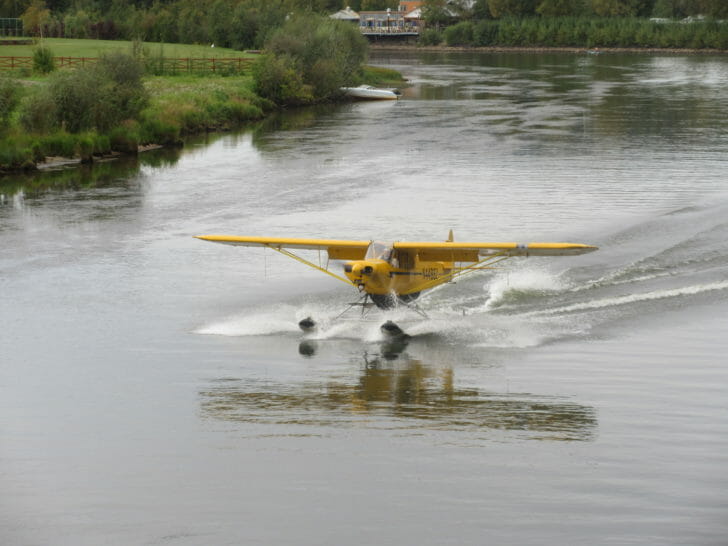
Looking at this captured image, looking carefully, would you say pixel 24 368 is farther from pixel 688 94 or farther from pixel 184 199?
pixel 688 94

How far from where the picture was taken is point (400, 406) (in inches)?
732

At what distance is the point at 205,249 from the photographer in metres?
30.8

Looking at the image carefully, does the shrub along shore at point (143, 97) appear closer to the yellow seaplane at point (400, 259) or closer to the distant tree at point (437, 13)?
the yellow seaplane at point (400, 259)

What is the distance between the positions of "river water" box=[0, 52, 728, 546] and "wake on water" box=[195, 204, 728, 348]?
0.29ft

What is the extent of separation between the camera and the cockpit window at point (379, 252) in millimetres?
21531

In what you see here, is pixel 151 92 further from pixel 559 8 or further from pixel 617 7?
pixel 559 8

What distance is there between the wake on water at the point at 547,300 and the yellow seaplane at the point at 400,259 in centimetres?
78

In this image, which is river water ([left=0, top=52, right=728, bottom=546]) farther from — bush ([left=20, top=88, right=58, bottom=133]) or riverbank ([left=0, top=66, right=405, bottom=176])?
bush ([left=20, top=88, right=58, bottom=133])

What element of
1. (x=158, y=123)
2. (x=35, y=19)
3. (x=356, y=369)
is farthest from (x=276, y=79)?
(x=35, y=19)

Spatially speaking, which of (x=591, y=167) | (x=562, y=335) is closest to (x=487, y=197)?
(x=591, y=167)

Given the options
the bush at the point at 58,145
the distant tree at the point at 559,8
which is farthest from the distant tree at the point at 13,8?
the bush at the point at 58,145

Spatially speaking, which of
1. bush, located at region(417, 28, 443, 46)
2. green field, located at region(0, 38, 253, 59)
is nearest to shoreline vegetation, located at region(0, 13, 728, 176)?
green field, located at region(0, 38, 253, 59)

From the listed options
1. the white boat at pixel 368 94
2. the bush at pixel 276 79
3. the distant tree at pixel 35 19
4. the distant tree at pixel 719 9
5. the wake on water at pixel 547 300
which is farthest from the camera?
the distant tree at pixel 719 9

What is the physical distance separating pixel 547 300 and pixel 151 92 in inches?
1324
